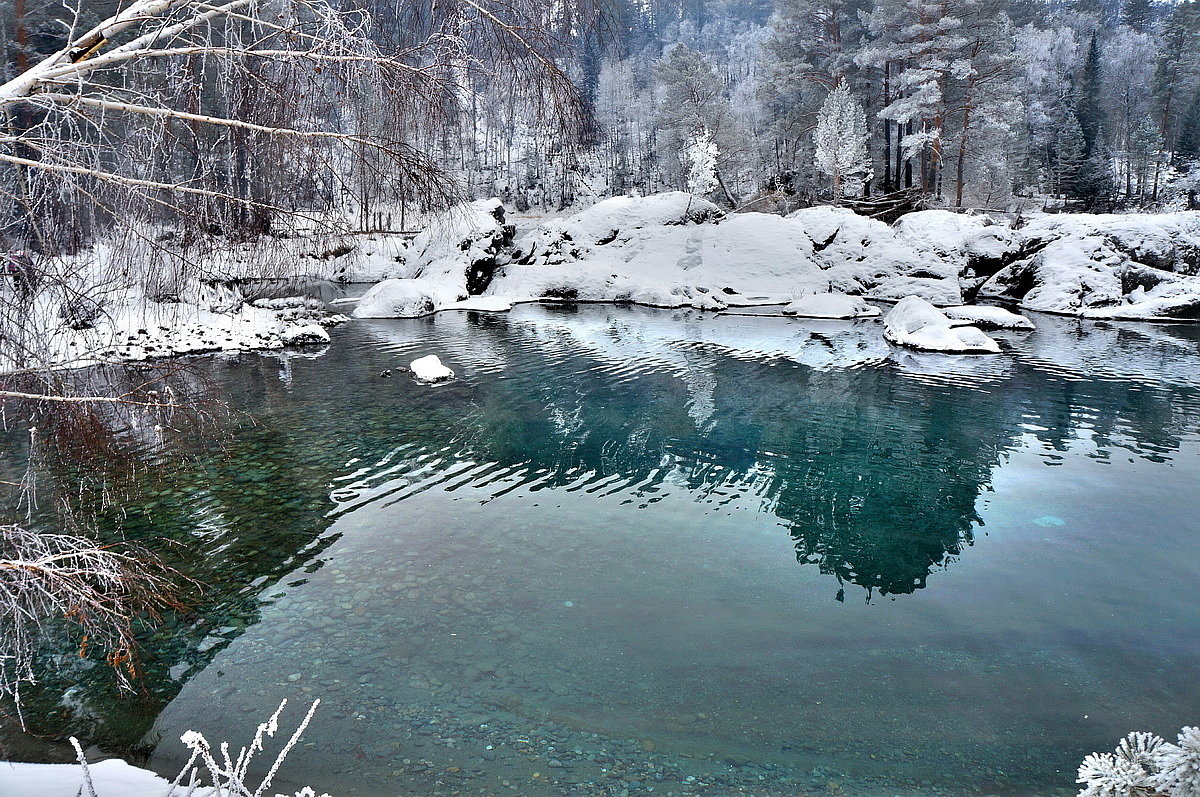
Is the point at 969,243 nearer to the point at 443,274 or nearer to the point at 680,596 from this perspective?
the point at 443,274

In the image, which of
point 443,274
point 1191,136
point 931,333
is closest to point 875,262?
point 931,333

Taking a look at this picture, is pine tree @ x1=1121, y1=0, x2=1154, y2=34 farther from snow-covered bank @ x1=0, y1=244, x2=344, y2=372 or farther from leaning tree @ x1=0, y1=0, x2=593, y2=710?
Answer: snow-covered bank @ x1=0, y1=244, x2=344, y2=372

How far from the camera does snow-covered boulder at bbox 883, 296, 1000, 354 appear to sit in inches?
733

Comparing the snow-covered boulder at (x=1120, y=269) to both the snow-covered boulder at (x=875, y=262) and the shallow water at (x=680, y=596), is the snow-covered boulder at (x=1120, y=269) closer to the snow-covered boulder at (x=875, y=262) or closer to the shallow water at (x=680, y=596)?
the snow-covered boulder at (x=875, y=262)

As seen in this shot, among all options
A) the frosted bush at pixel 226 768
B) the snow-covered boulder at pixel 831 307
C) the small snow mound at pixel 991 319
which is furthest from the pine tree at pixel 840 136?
the frosted bush at pixel 226 768

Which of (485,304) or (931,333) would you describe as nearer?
(931,333)

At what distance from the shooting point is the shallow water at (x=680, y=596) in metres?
4.68

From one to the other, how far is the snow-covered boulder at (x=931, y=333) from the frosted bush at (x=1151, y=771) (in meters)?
17.7

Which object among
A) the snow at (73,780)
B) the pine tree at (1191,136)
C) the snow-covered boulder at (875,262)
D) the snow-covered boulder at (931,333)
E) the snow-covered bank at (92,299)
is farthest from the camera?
the pine tree at (1191,136)

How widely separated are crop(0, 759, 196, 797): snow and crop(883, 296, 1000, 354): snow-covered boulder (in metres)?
18.9

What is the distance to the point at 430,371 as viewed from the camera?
15758 mm

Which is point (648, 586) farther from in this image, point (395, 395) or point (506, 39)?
point (395, 395)

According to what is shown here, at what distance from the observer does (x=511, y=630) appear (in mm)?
6000

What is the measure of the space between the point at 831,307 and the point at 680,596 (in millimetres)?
20837
